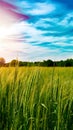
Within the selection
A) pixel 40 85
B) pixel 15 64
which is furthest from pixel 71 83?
pixel 15 64

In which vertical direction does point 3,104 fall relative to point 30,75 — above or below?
Answer: below

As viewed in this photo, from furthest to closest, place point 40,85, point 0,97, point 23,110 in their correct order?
point 0,97 → point 40,85 → point 23,110

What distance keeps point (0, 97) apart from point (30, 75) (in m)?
0.31

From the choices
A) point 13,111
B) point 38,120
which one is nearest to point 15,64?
point 13,111

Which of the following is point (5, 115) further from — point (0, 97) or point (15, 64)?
point (15, 64)

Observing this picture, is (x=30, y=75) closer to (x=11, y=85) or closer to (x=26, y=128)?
(x=11, y=85)

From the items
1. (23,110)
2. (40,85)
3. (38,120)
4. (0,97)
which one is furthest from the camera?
(0,97)

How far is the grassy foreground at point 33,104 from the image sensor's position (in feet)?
6.21

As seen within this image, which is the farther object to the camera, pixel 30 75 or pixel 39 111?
pixel 30 75

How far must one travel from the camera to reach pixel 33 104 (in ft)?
6.48

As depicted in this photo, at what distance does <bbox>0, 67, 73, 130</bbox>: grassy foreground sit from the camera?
1.89 m

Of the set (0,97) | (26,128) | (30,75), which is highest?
(30,75)

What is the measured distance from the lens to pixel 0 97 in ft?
7.64

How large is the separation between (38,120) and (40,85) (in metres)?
0.34
